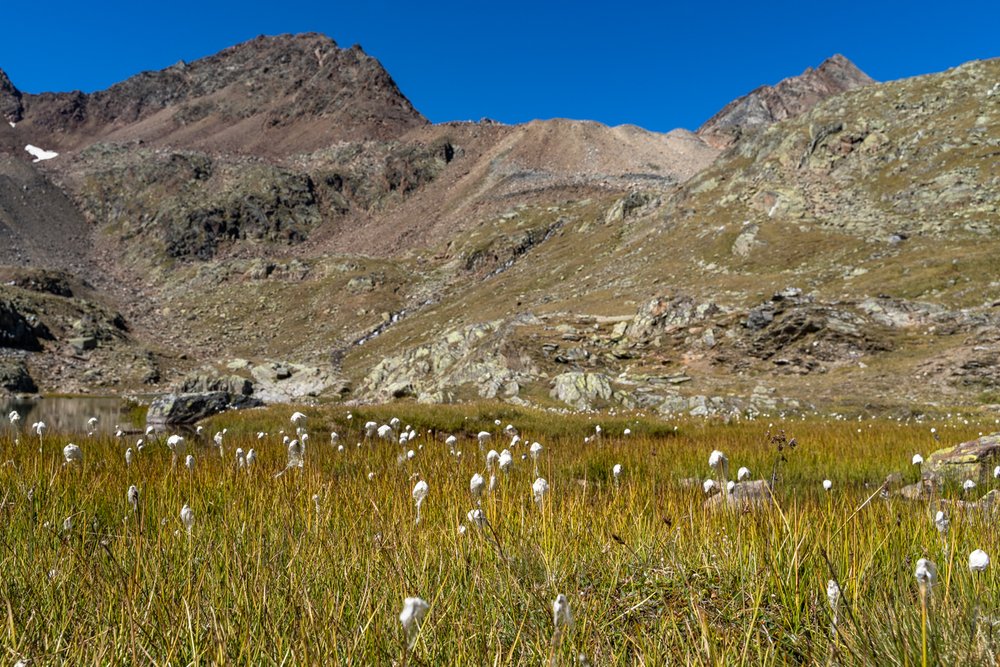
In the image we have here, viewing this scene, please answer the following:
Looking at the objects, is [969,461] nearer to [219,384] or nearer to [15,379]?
[219,384]

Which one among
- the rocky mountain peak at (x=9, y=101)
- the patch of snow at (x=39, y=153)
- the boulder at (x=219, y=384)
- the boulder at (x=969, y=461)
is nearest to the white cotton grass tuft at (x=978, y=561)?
the boulder at (x=969, y=461)

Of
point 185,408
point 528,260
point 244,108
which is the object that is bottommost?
point 185,408

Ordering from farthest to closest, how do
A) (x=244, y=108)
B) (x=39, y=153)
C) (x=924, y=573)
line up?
(x=244, y=108), (x=39, y=153), (x=924, y=573)

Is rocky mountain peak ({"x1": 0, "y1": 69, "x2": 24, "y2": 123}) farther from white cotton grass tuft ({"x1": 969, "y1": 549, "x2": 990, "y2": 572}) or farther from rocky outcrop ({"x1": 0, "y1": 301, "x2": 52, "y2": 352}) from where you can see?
white cotton grass tuft ({"x1": 969, "y1": 549, "x2": 990, "y2": 572})

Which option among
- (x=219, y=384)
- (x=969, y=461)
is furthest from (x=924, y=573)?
(x=219, y=384)

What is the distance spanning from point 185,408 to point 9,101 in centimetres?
23654

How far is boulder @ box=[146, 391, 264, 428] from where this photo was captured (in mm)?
22359

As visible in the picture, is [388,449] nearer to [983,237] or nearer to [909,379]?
[909,379]

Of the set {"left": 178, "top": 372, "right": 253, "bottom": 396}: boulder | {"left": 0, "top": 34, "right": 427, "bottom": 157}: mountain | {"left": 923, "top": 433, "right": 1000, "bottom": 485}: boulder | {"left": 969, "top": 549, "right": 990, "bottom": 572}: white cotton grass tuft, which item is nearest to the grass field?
{"left": 969, "top": 549, "right": 990, "bottom": 572}: white cotton grass tuft

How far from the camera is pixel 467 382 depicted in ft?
95.0

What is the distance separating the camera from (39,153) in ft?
516

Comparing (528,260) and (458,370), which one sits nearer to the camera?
(458,370)

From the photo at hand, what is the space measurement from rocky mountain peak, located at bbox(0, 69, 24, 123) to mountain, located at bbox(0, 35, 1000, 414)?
136ft

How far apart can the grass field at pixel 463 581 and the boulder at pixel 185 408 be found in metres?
18.9
